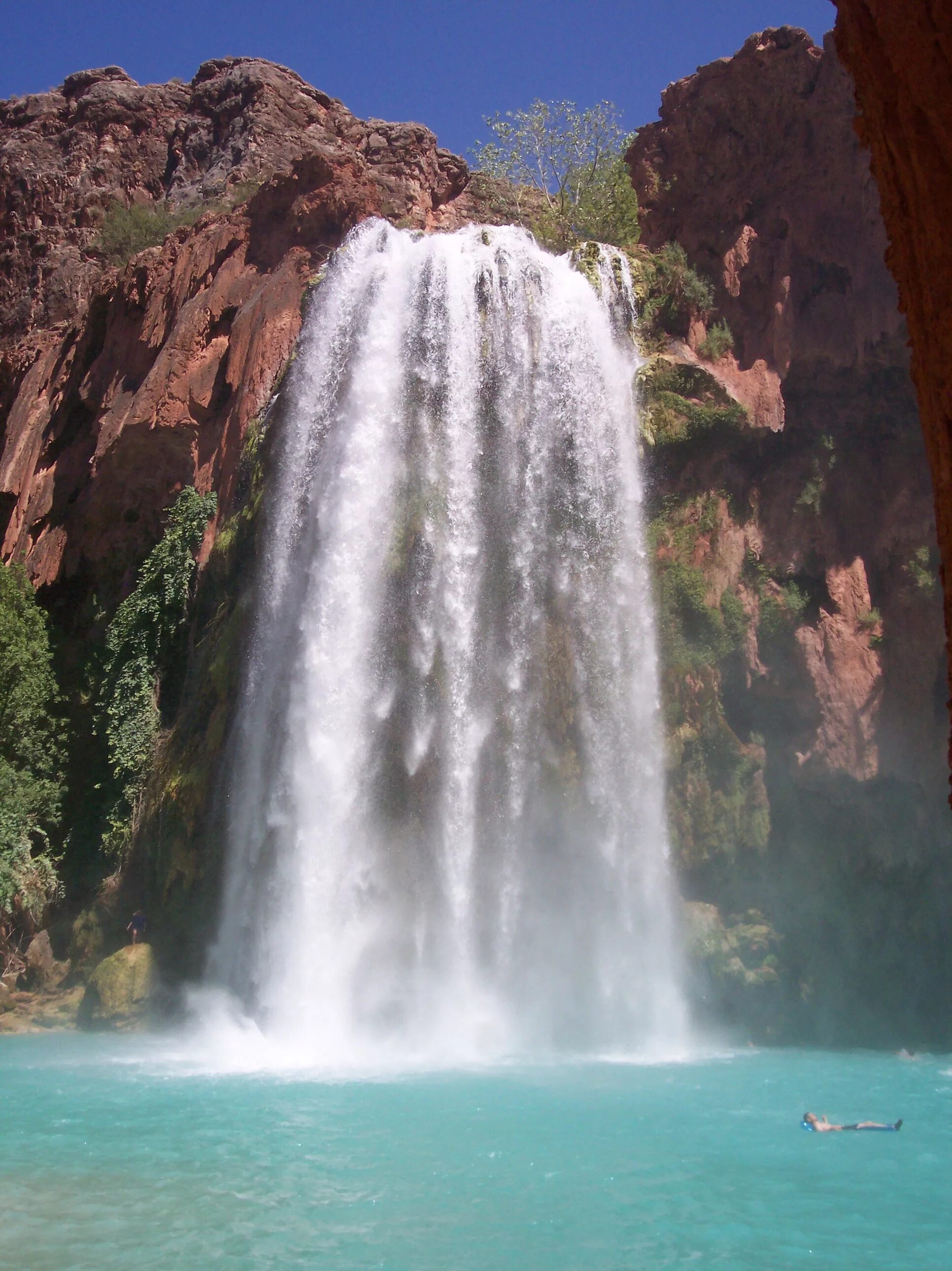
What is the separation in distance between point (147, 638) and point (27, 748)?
3121mm

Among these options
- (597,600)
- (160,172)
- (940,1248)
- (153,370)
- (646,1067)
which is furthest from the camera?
(160,172)

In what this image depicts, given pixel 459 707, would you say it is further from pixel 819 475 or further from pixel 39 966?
pixel 39 966

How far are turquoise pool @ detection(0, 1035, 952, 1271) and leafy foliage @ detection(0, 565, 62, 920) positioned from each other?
591cm

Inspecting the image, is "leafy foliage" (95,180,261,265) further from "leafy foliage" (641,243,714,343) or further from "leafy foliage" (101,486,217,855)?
"leafy foliage" (641,243,714,343)

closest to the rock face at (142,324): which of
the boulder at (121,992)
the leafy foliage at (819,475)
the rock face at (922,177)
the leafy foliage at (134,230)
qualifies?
the leafy foliage at (134,230)

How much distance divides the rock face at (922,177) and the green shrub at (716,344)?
16.2 meters

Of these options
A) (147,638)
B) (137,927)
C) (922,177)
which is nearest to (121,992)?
(137,927)

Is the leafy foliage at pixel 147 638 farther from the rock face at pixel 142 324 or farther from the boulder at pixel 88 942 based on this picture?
the boulder at pixel 88 942

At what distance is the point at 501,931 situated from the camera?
16562 millimetres

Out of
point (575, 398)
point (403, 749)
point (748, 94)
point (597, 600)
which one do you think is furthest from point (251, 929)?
point (748, 94)

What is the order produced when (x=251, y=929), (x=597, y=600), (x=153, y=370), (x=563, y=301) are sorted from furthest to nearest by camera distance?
(x=153, y=370)
(x=563, y=301)
(x=597, y=600)
(x=251, y=929)

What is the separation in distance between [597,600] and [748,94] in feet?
34.9

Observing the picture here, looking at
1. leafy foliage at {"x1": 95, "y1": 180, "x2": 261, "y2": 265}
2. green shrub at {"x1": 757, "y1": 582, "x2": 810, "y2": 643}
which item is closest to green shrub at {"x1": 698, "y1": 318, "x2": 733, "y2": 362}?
green shrub at {"x1": 757, "y1": 582, "x2": 810, "y2": 643}

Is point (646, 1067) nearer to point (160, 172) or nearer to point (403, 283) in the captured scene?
point (403, 283)
